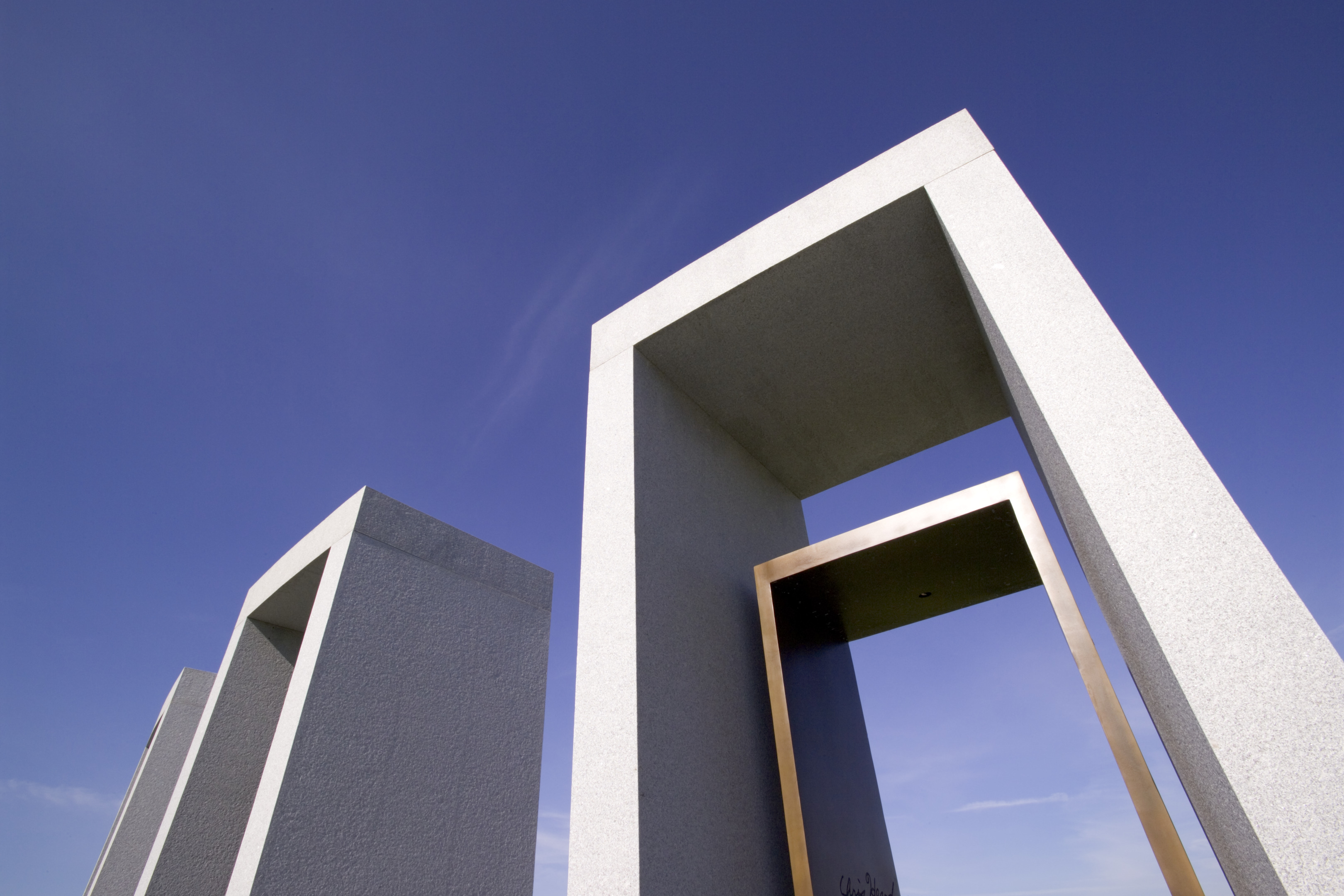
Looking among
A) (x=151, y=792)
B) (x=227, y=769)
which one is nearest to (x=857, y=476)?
(x=227, y=769)

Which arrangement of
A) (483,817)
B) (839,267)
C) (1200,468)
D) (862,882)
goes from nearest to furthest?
(1200,468) < (839,267) < (862,882) < (483,817)

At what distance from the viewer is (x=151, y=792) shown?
723 centimetres

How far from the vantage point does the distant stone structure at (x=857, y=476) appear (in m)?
1.54

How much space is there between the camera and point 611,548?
331cm

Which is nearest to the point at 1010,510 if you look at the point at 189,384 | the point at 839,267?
the point at 839,267

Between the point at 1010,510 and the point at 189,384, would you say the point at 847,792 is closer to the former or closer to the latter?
the point at 1010,510

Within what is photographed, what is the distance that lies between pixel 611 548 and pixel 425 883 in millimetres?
2845

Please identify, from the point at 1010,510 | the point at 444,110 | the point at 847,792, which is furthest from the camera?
the point at 444,110
